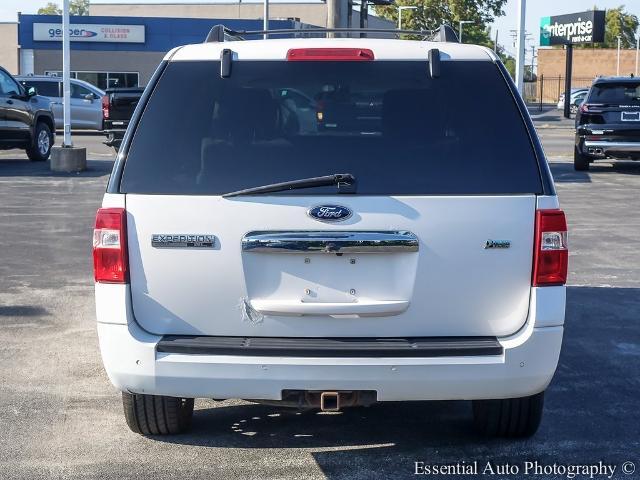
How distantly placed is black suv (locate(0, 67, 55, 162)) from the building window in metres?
36.0

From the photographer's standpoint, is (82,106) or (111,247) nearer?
(111,247)

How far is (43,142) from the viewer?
23844 millimetres

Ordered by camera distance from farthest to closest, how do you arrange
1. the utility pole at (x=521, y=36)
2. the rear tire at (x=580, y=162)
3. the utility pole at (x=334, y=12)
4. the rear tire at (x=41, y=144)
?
1. the rear tire at (x=41, y=144)
2. the rear tire at (x=580, y=162)
3. the utility pole at (x=521, y=36)
4. the utility pole at (x=334, y=12)

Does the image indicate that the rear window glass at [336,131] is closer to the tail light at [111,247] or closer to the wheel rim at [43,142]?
the tail light at [111,247]

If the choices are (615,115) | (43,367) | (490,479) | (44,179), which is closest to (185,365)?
(490,479)

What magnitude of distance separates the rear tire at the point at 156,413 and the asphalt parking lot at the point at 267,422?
72 mm

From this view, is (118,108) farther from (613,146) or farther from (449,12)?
(449,12)

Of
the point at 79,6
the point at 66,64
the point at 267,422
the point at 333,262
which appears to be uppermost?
the point at 79,6

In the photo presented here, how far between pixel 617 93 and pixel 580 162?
1576mm

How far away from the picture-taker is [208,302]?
488 centimetres

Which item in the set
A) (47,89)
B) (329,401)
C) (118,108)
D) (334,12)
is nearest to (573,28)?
(47,89)

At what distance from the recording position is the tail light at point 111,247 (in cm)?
489

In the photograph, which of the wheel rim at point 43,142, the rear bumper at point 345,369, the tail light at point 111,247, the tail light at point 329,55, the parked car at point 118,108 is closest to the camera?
the rear bumper at point 345,369

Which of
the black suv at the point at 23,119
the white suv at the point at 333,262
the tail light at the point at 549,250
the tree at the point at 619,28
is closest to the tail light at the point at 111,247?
the white suv at the point at 333,262
